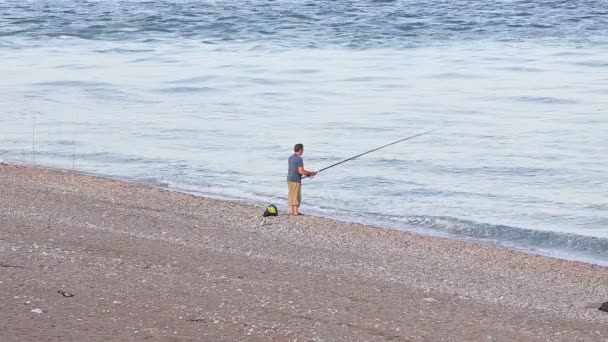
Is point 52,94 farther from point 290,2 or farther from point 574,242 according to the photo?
point 290,2

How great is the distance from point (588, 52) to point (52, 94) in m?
22.6

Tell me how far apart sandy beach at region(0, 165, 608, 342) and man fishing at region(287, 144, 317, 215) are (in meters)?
0.28

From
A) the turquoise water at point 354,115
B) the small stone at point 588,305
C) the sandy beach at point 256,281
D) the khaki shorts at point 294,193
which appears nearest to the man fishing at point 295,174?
the khaki shorts at point 294,193

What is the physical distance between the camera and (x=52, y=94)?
33.1 metres

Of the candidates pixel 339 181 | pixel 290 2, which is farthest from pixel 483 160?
pixel 290 2

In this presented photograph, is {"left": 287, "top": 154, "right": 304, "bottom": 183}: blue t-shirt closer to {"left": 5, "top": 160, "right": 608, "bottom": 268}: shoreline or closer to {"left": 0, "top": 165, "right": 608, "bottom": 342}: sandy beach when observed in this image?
{"left": 0, "top": 165, "right": 608, "bottom": 342}: sandy beach

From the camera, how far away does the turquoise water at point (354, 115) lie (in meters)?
19.0

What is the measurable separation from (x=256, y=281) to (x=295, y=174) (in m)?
4.11

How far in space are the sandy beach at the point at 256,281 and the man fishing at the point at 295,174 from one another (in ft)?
0.92

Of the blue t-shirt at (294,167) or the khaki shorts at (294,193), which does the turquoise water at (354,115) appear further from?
the blue t-shirt at (294,167)

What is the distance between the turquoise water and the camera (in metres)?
19.0

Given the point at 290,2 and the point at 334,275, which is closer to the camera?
the point at 334,275

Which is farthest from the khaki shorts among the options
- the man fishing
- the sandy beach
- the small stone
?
the small stone

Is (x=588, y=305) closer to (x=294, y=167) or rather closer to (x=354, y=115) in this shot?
(x=294, y=167)
